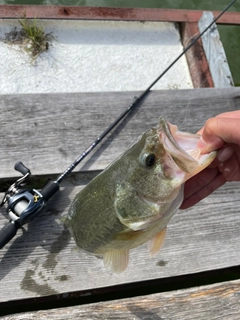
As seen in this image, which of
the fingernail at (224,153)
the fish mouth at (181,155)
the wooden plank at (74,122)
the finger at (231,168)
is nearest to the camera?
the fish mouth at (181,155)

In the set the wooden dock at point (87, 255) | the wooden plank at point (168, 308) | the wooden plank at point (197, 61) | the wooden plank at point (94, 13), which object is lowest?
the wooden plank at point (168, 308)

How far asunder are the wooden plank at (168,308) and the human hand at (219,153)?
1.97 feet

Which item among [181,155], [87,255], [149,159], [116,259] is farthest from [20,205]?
[181,155]

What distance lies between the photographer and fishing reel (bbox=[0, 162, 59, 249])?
2.19 m

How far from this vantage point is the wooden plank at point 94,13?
3.69 metres

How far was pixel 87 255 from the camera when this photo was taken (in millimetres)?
2281

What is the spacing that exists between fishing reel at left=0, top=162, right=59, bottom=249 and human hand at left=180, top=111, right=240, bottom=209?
0.94 metres

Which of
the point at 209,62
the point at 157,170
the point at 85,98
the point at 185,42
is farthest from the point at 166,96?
the point at 157,170

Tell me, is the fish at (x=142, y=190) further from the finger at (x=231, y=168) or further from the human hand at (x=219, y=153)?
the finger at (x=231, y=168)

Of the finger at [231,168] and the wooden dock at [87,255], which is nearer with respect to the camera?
the finger at [231,168]

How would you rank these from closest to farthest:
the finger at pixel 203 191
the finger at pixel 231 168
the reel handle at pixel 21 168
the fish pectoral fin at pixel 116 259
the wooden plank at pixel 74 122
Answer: the fish pectoral fin at pixel 116 259 → the finger at pixel 231 168 → the finger at pixel 203 191 → the reel handle at pixel 21 168 → the wooden plank at pixel 74 122

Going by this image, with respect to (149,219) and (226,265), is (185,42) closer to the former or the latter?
(226,265)

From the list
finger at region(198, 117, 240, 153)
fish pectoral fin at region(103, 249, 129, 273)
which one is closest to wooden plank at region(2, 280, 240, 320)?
fish pectoral fin at region(103, 249, 129, 273)

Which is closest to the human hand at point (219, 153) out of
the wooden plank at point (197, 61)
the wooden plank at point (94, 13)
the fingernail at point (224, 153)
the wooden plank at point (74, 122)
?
the fingernail at point (224, 153)
